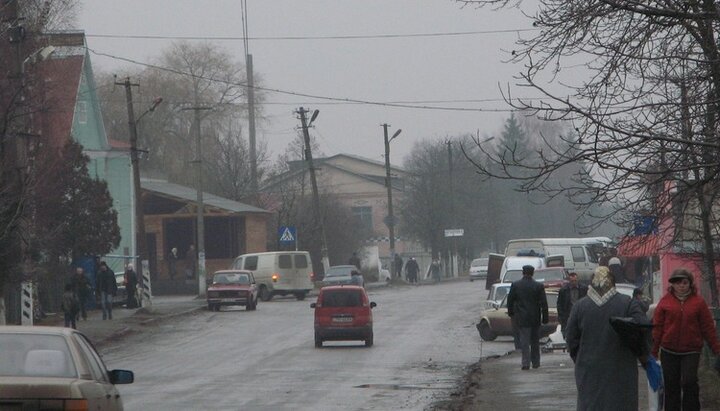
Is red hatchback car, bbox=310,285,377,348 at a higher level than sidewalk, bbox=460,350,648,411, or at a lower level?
higher

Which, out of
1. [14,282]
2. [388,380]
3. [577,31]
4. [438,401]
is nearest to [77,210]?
[14,282]

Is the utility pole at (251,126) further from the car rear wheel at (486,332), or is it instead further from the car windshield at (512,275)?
the car rear wheel at (486,332)

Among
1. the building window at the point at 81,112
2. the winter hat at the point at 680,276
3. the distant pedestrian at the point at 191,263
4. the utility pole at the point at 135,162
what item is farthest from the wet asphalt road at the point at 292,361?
the distant pedestrian at the point at 191,263

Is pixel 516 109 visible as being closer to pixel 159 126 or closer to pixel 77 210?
pixel 77 210

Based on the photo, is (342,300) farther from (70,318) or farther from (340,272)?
(340,272)

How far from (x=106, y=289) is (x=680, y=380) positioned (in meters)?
29.5

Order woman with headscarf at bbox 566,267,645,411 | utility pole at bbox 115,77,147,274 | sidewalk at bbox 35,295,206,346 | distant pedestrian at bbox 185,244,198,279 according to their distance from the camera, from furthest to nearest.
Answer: distant pedestrian at bbox 185,244,198,279 → utility pole at bbox 115,77,147,274 → sidewalk at bbox 35,295,206,346 → woman with headscarf at bbox 566,267,645,411

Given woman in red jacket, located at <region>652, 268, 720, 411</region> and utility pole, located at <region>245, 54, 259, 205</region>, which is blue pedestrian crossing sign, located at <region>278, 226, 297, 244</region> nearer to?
utility pole, located at <region>245, 54, 259, 205</region>

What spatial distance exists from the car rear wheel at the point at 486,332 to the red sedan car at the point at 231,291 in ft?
52.6

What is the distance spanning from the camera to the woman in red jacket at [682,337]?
43.2 ft

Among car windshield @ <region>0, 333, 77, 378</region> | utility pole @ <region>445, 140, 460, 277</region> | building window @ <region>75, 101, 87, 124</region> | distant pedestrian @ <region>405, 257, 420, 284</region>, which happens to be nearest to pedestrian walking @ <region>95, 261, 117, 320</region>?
building window @ <region>75, 101, 87, 124</region>

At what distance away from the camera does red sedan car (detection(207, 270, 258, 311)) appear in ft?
155

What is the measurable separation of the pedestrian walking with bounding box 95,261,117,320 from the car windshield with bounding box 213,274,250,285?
21.8 ft

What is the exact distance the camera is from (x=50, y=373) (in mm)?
9727
